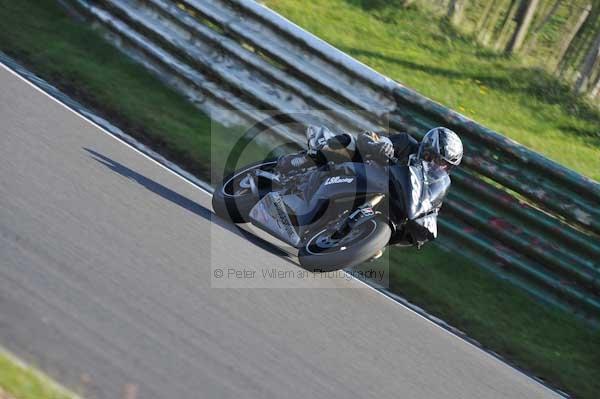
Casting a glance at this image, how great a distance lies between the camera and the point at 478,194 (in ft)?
23.7

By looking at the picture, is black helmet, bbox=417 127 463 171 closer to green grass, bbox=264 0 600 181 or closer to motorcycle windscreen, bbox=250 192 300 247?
motorcycle windscreen, bbox=250 192 300 247

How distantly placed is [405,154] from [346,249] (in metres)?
1.01

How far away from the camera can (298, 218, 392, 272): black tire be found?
5.66m

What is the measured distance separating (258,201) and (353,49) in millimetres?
3662

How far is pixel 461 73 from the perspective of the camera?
10.1 meters

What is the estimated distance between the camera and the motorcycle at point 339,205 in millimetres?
5809

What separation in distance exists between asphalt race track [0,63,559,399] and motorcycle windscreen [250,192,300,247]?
194 mm

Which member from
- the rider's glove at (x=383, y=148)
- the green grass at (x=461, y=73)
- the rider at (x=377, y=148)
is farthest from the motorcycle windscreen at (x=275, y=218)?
the green grass at (x=461, y=73)

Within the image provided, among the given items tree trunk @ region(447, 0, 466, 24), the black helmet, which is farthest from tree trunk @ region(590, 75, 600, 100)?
the black helmet

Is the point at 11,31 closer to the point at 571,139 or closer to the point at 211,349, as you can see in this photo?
the point at 211,349

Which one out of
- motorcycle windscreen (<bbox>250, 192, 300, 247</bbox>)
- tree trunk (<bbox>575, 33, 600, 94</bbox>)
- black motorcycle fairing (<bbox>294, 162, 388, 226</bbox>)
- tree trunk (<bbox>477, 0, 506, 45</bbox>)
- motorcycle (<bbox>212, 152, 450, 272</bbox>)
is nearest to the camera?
motorcycle (<bbox>212, 152, 450, 272</bbox>)

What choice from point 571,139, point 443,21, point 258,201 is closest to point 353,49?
point 443,21

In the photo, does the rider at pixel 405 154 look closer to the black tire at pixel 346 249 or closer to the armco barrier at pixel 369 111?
the black tire at pixel 346 249

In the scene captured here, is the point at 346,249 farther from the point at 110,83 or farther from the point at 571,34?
the point at 571,34
